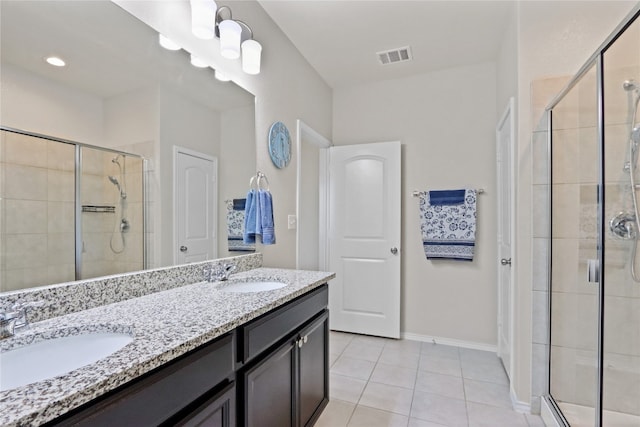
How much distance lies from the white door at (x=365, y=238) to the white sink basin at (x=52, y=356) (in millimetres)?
2529

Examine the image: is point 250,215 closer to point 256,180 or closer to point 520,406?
point 256,180

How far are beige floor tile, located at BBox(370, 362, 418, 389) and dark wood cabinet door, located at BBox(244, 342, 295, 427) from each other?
1.09 meters

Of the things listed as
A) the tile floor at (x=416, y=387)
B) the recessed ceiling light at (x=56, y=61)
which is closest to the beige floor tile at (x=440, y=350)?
the tile floor at (x=416, y=387)

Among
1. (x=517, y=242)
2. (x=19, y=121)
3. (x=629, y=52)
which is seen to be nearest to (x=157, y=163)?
(x=19, y=121)

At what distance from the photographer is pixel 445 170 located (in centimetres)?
304

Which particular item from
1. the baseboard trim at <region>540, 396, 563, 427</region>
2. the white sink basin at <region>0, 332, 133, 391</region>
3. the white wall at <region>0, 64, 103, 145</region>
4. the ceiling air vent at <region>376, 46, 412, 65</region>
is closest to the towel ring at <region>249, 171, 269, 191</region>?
the white wall at <region>0, 64, 103, 145</region>

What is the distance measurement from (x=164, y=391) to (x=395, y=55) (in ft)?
9.58

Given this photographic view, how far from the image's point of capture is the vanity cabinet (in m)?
1.16

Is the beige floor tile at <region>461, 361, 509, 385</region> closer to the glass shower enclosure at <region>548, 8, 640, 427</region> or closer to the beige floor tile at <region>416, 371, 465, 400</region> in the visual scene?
the beige floor tile at <region>416, 371, 465, 400</region>

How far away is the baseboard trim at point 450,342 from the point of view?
2.90 meters

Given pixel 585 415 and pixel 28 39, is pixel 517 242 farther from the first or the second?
pixel 28 39

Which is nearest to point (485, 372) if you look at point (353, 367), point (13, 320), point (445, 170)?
point (353, 367)

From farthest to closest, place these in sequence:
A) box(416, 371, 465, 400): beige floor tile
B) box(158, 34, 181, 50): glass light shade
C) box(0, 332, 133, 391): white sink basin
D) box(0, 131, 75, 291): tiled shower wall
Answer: box(416, 371, 465, 400): beige floor tile
box(158, 34, 181, 50): glass light shade
box(0, 131, 75, 291): tiled shower wall
box(0, 332, 133, 391): white sink basin

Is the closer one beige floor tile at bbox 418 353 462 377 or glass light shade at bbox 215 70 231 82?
glass light shade at bbox 215 70 231 82
